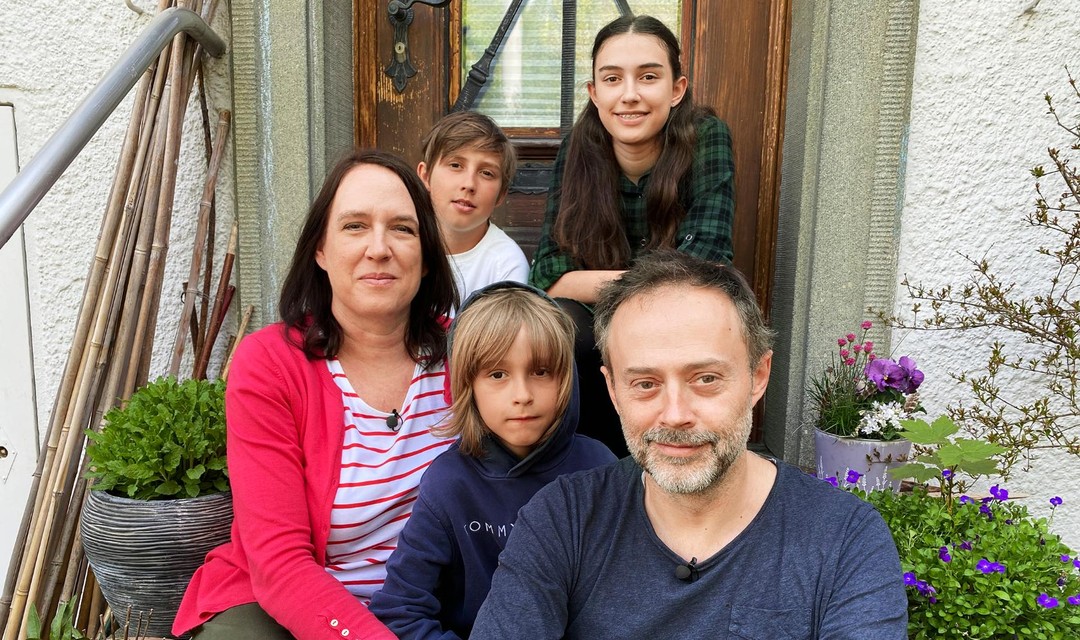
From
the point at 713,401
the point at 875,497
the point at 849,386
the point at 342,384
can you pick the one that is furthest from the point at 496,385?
the point at 849,386

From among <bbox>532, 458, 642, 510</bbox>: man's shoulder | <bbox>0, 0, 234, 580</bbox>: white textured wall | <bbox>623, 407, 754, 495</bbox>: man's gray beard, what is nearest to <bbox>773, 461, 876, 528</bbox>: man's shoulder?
<bbox>623, 407, 754, 495</bbox>: man's gray beard

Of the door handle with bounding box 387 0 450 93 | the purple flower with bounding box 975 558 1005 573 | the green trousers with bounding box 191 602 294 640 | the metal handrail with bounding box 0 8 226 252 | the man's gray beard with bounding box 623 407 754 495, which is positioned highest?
the door handle with bounding box 387 0 450 93

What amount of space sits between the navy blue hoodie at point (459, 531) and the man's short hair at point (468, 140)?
0.98 meters

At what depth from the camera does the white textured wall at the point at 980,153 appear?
232cm

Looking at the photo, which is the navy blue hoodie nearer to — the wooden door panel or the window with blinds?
the wooden door panel

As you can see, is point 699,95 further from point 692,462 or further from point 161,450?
point 161,450

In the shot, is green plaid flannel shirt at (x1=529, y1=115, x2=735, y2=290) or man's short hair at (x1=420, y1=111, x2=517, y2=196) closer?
green plaid flannel shirt at (x1=529, y1=115, x2=735, y2=290)

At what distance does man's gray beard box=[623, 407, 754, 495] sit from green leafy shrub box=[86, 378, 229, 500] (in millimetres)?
1167

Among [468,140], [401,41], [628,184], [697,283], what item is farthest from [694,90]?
[697,283]

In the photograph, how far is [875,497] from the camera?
1876 mm

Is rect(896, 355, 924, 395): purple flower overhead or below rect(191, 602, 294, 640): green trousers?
overhead

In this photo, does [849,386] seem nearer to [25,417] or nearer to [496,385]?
[496,385]

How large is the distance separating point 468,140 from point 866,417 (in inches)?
56.2

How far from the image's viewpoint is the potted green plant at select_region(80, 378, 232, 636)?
1788 mm
